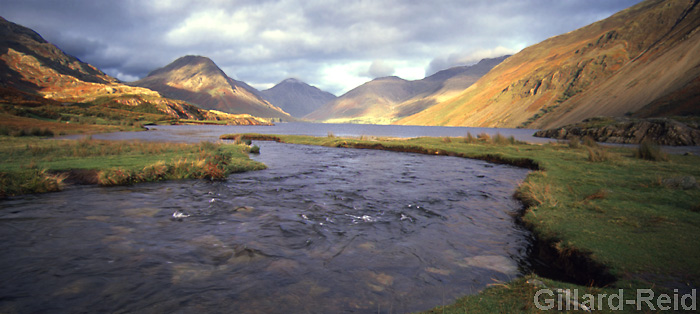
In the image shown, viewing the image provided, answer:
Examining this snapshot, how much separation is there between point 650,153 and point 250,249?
97.7 ft

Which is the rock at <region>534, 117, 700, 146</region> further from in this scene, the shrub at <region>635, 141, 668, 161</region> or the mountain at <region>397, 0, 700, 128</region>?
the mountain at <region>397, 0, 700, 128</region>

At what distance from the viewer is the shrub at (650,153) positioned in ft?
70.8

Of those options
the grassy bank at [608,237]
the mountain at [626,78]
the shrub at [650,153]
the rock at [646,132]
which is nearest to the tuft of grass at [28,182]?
the grassy bank at [608,237]

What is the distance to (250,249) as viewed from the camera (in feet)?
27.8

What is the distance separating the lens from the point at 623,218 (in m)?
8.95

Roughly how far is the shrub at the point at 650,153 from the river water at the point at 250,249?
1565 centimetres

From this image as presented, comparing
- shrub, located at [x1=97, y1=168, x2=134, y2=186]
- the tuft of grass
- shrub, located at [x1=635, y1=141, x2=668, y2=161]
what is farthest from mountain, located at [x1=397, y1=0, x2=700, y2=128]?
the tuft of grass

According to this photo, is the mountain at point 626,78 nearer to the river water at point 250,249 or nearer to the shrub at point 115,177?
the river water at point 250,249

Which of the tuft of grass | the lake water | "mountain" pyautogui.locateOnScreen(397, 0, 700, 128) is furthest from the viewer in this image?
"mountain" pyautogui.locateOnScreen(397, 0, 700, 128)

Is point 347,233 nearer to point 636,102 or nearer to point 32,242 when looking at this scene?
point 32,242

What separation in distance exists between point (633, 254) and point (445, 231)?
465cm

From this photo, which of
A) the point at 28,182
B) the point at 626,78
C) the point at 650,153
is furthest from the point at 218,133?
the point at 626,78

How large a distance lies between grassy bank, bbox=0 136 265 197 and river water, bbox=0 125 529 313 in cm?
96

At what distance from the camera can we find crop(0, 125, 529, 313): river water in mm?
5965
